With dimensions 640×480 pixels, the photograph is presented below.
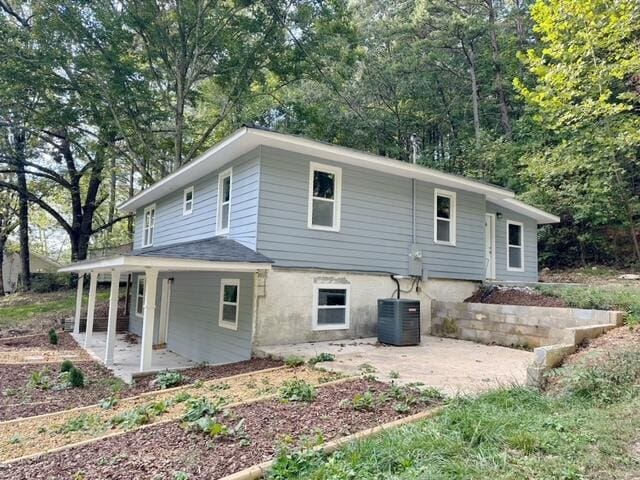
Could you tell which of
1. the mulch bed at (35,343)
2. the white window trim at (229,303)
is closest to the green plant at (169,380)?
the white window trim at (229,303)

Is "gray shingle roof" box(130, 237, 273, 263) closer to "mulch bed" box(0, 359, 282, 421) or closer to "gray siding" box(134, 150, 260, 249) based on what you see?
"gray siding" box(134, 150, 260, 249)

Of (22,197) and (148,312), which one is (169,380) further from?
(22,197)

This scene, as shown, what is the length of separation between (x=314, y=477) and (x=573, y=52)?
12645 mm

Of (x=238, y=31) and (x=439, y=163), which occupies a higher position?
(x=238, y=31)

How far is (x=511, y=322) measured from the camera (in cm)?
819

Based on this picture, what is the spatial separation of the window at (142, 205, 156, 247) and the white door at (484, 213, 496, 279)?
10.6 meters

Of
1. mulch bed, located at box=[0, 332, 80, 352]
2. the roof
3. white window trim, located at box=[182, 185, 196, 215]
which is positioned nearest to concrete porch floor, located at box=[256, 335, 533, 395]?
the roof

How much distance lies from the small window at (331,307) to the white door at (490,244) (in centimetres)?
595

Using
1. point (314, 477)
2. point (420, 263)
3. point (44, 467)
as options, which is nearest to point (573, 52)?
point (420, 263)

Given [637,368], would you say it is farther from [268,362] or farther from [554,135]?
[554,135]

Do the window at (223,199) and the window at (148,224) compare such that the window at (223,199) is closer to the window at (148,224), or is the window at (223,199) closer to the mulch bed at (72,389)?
the mulch bed at (72,389)

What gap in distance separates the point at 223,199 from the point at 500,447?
7635 millimetres

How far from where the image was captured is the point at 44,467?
3.22 m

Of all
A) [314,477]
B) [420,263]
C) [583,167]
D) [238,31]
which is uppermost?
[238,31]
